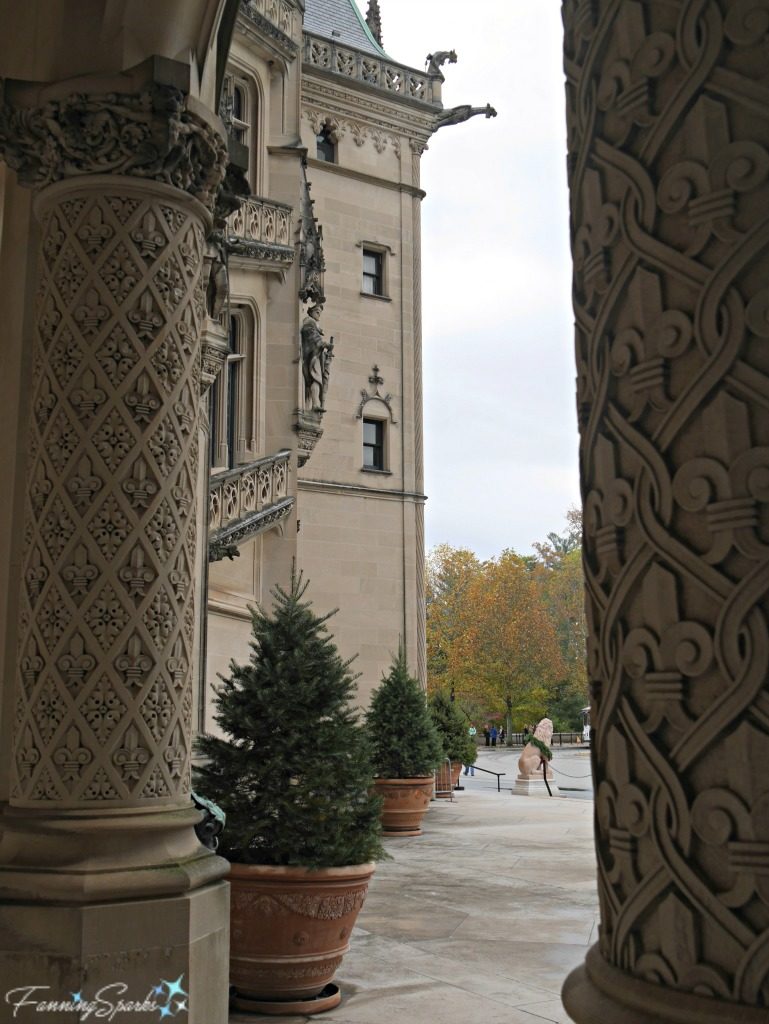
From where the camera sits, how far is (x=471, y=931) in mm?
7746

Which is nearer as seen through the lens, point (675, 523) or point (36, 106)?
point (675, 523)

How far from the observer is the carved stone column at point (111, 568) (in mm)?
4363

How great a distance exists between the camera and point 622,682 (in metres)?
1.38

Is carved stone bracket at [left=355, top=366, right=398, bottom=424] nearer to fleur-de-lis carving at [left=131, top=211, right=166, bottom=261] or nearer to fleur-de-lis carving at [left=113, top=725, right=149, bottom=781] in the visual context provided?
fleur-de-lis carving at [left=131, top=211, right=166, bottom=261]

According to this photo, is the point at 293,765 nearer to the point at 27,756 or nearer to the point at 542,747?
the point at 27,756

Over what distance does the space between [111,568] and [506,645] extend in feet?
158

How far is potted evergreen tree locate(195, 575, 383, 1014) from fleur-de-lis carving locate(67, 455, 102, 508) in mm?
1959

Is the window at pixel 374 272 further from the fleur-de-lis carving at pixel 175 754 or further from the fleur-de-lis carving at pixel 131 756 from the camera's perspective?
the fleur-de-lis carving at pixel 131 756

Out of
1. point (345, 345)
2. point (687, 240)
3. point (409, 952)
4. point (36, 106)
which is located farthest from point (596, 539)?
point (345, 345)

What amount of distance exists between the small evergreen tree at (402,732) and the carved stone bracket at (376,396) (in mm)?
8154

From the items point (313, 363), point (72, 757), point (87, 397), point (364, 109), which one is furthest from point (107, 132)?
point (364, 109)

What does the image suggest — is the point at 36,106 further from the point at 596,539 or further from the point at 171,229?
the point at 596,539

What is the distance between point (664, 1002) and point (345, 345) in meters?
21.9

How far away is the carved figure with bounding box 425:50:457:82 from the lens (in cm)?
2469
